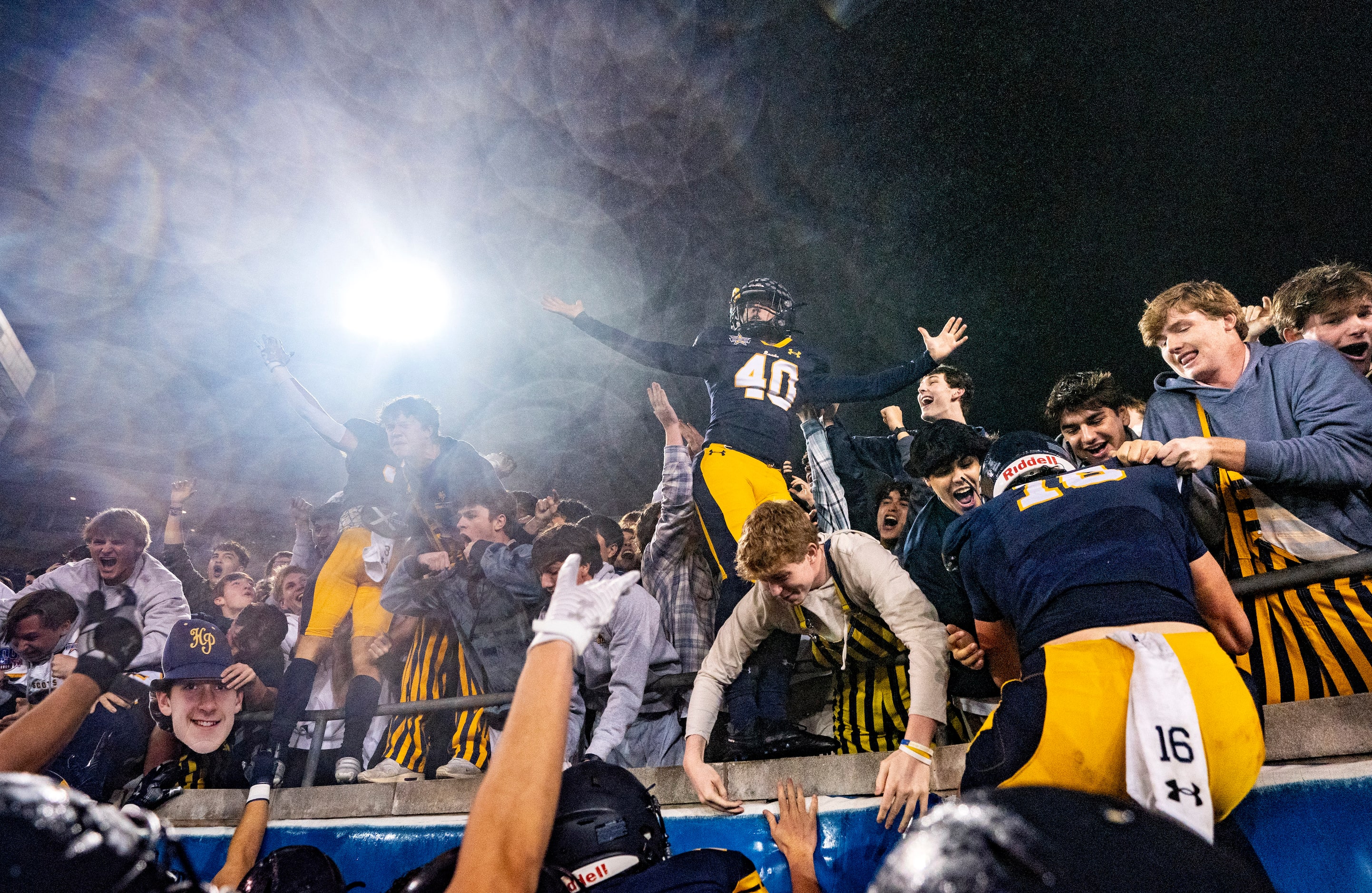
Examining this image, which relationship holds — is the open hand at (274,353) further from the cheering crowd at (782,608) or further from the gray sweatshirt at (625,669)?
the gray sweatshirt at (625,669)

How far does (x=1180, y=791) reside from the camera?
1614 mm

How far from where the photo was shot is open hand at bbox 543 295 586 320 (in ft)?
19.5

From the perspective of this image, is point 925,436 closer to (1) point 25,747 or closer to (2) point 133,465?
(1) point 25,747

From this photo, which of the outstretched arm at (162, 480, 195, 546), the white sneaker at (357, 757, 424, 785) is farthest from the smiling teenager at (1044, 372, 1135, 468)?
the outstretched arm at (162, 480, 195, 546)

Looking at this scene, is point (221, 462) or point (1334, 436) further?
point (221, 462)

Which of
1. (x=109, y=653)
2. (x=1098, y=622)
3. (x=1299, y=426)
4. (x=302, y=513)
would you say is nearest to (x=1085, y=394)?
(x=1299, y=426)

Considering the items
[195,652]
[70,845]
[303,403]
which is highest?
[303,403]

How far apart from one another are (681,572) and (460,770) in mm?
1978

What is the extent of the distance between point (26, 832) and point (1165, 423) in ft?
12.6

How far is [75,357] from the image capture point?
629 inches

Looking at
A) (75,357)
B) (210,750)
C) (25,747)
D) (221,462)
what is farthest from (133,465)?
(25,747)

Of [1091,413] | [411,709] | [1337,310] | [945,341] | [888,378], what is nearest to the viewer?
[1337,310]

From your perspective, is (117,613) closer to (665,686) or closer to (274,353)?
(274,353)

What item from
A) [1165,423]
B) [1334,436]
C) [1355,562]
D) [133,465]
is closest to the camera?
[1355,562]
